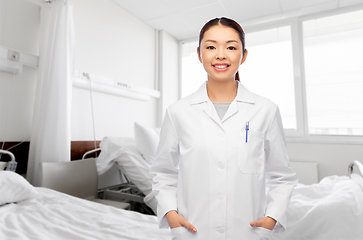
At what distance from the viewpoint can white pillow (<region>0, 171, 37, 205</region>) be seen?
4.66ft

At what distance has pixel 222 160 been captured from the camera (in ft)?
2.33

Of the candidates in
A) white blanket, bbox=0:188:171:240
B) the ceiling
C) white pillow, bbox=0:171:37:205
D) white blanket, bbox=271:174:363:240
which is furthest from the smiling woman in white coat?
the ceiling

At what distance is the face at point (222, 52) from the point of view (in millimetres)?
737

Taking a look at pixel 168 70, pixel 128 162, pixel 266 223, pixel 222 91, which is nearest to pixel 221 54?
pixel 222 91

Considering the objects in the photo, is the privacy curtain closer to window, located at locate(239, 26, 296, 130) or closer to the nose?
the nose

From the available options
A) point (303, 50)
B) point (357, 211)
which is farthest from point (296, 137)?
point (357, 211)

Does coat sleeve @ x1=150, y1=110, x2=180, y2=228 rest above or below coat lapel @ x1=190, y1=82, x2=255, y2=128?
below

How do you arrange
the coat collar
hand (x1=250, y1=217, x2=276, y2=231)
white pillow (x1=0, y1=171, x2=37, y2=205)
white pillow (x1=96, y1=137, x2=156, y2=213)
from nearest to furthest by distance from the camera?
1. hand (x1=250, y1=217, x2=276, y2=231)
2. the coat collar
3. white pillow (x1=0, y1=171, x2=37, y2=205)
4. white pillow (x1=96, y1=137, x2=156, y2=213)

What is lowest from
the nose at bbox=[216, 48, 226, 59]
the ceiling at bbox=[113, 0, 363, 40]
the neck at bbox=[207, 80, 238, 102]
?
the neck at bbox=[207, 80, 238, 102]

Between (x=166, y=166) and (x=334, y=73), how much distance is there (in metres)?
3.27

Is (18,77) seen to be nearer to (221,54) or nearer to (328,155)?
(221,54)

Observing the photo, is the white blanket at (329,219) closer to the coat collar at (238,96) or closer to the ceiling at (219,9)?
the coat collar at (238,96)

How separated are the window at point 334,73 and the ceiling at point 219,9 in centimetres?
26

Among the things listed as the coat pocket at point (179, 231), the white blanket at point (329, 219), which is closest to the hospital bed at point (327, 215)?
the white blanket at point (329, 219)
